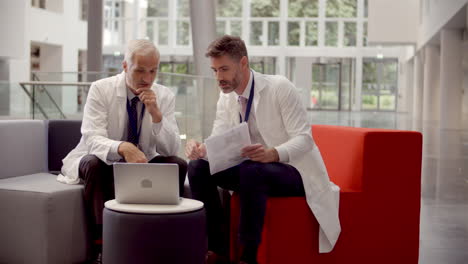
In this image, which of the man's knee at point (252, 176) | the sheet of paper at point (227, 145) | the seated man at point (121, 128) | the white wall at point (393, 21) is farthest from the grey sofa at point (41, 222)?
the white wall at point (393, 21)

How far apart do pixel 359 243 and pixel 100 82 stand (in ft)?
6.29

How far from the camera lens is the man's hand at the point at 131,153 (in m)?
3.98

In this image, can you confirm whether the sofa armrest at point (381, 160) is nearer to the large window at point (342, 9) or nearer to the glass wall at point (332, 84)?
the large window at point (342, 9)

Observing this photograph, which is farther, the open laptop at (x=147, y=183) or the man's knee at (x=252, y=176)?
the man's knee at (x=252, y=176)

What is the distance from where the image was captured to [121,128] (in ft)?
14.4

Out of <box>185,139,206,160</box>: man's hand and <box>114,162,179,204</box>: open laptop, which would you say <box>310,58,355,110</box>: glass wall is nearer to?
<box>185,139,206,160</box>: man's hand

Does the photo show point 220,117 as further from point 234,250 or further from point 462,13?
point 462,13

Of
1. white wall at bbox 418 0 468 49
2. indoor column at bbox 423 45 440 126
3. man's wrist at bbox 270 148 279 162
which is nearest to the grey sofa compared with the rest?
man's wrist at bbox 270 148 279 162

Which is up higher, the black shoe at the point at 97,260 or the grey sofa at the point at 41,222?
the grey sofa at the point at 41,222

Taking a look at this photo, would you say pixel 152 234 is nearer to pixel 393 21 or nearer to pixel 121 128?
pixel 121 128

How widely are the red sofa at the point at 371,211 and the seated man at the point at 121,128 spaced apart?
67cm

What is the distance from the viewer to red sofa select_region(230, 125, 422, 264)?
4.10 metres

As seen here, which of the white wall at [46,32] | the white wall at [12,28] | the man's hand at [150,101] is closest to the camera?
the man's hand at [150,101]

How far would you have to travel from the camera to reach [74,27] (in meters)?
35.8
